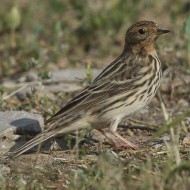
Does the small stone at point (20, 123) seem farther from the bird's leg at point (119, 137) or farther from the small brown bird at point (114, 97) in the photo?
the bird's leg at point (119, 137)

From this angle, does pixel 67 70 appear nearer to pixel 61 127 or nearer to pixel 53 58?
pixel 53 58

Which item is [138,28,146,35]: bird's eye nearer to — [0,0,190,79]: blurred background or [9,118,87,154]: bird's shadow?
[9,118,87,154]: bird's shadow

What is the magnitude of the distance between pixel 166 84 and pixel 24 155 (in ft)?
9.02

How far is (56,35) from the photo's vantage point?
11.8 m

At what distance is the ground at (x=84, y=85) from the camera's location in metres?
6.32

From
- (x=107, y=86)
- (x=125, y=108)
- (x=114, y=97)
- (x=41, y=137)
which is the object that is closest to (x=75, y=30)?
(x=107, y=86)

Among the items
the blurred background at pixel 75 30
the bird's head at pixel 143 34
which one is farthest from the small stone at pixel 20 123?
the blurred background at pixel 75 30

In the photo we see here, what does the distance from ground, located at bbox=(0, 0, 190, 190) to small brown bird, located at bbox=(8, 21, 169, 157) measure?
194 millimetres

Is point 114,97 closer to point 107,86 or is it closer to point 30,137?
point 107,86

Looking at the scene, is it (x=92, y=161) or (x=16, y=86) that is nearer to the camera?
(x=92, y=161)

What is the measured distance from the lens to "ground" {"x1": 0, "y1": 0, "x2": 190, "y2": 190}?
632 centimetres

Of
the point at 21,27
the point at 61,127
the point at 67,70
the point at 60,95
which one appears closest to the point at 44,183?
the point at 61,127

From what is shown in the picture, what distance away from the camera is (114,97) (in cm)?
814

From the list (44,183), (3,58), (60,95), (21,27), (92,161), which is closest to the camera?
(44,183)
